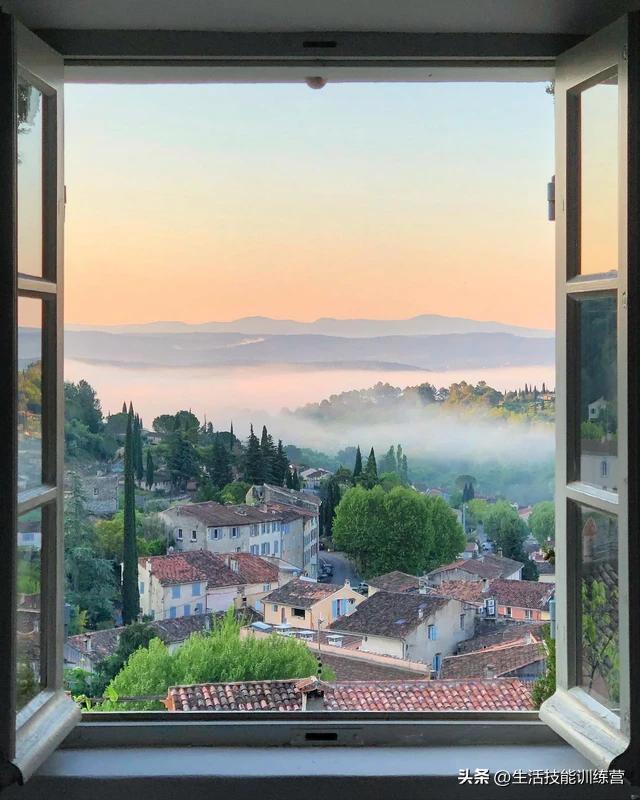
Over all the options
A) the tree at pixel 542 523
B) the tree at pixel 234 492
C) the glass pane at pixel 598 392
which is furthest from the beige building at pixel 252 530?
the glass pane at pixel 598 392

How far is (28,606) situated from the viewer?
1622 mm

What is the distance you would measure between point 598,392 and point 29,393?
3.83 ft

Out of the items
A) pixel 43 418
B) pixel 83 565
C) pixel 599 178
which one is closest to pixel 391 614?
pixel 83 565

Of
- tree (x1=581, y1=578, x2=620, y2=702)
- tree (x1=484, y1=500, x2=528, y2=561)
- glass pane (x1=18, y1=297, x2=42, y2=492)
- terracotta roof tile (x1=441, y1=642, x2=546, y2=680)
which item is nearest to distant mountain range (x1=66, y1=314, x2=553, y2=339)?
glass pane (x1=18, y1=297, x2=42, y2=492)

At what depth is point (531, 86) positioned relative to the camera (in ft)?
6.16

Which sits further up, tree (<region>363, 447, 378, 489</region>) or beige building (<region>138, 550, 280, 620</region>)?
tree (<region>363, 447, 378, 489</region>)

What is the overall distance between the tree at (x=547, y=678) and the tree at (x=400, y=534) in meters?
0.28

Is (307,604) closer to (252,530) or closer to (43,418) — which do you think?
(252,530)

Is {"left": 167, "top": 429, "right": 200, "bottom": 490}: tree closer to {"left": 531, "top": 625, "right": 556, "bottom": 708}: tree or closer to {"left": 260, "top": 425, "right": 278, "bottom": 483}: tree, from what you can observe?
{"left": 260, "top": 425, "right": 278, "bottom": 483}: tree

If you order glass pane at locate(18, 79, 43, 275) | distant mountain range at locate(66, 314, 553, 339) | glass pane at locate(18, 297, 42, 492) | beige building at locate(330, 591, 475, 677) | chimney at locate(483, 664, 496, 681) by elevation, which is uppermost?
glass pane at locate(18, 79, 43, 275)

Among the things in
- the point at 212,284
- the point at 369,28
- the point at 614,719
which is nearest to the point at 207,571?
the point at 212,284

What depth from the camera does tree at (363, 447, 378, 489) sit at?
1.87 metres

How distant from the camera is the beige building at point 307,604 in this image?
6.04 ft

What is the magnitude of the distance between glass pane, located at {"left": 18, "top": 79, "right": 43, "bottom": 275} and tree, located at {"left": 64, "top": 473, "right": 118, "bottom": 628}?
0.51m
